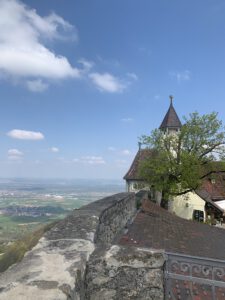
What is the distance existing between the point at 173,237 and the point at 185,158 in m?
9.92

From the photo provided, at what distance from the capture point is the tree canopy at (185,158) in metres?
19.7

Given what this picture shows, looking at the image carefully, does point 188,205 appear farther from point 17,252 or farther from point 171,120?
point 17,252

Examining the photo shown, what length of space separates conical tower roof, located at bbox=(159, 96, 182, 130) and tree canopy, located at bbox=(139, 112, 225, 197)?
24.1 ft

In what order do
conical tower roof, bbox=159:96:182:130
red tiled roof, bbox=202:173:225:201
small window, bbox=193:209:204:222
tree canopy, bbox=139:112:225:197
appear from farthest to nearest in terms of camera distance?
red tiled roof, bbox=202:173:225:201 → conical tower roof, bbox=159:96:182:130 → small window, bbox=193:209:204:222 → tree canopy, bbox=139:112:225:197

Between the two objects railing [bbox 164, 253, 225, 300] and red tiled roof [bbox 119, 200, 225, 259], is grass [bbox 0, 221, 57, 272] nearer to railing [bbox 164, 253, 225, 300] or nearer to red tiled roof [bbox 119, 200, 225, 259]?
railing [bbox 164, 253, 225, 300]

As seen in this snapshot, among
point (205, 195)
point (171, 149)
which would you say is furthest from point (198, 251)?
point (205, 195)

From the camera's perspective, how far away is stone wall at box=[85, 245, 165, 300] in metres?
3.07

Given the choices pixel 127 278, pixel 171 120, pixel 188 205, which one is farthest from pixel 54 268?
pixel 171 120

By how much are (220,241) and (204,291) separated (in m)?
6.53

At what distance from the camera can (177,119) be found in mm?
29672

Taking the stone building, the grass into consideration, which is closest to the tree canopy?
the stone building

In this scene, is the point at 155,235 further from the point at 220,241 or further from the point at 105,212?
the point at 105,212

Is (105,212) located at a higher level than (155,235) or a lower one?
higher

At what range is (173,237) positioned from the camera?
10.3 m
